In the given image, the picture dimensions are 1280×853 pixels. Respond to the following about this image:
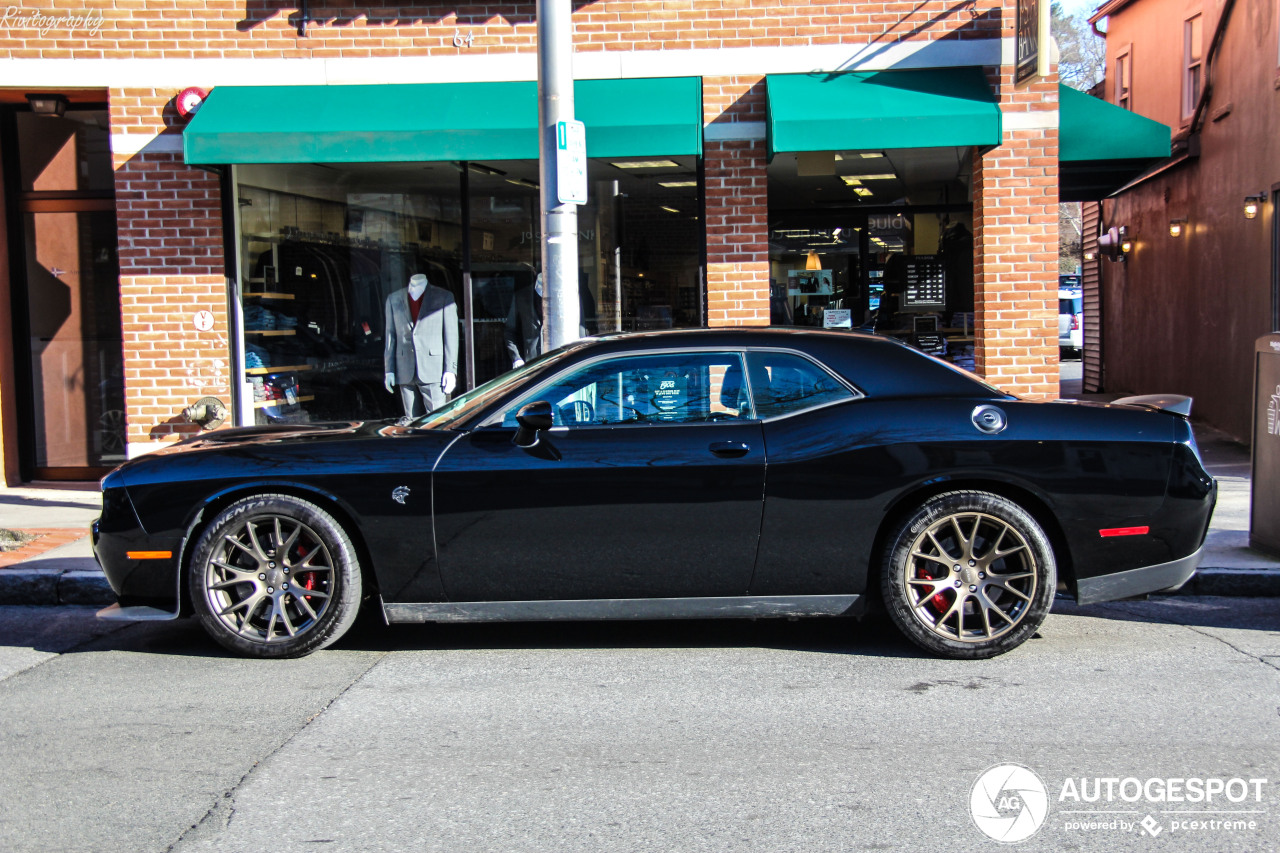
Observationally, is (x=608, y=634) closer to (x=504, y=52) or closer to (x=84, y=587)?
(x=84, y=587)

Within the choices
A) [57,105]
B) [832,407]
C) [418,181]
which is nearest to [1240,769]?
[832,407]

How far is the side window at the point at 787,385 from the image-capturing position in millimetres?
5105

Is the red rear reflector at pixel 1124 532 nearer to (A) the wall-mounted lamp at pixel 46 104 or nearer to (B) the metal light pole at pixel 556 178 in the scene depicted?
(B) the metal light pole at pixel 556 178

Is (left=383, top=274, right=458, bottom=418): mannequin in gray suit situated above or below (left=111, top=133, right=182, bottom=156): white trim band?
below

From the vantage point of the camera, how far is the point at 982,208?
9625mm

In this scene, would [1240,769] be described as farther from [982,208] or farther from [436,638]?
[982,208]

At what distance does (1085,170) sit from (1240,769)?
881 centimetres

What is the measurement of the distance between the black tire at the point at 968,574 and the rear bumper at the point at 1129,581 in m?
0.18

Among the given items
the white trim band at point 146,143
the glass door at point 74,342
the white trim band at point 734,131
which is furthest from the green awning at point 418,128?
the glass door at point 74,342

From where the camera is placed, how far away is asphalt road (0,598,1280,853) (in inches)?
129

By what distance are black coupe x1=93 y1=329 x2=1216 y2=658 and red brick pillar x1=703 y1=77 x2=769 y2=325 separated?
15.6 ft

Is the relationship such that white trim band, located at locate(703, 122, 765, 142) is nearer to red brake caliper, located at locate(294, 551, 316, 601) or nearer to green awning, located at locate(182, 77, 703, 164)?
green awning, located at locate(182, 77, 703, 164)

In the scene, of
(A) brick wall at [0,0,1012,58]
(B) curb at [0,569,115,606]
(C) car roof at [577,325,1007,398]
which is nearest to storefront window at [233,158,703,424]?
(A) brick wall at [0,0,1012,58]

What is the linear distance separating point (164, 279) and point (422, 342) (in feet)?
7.60
